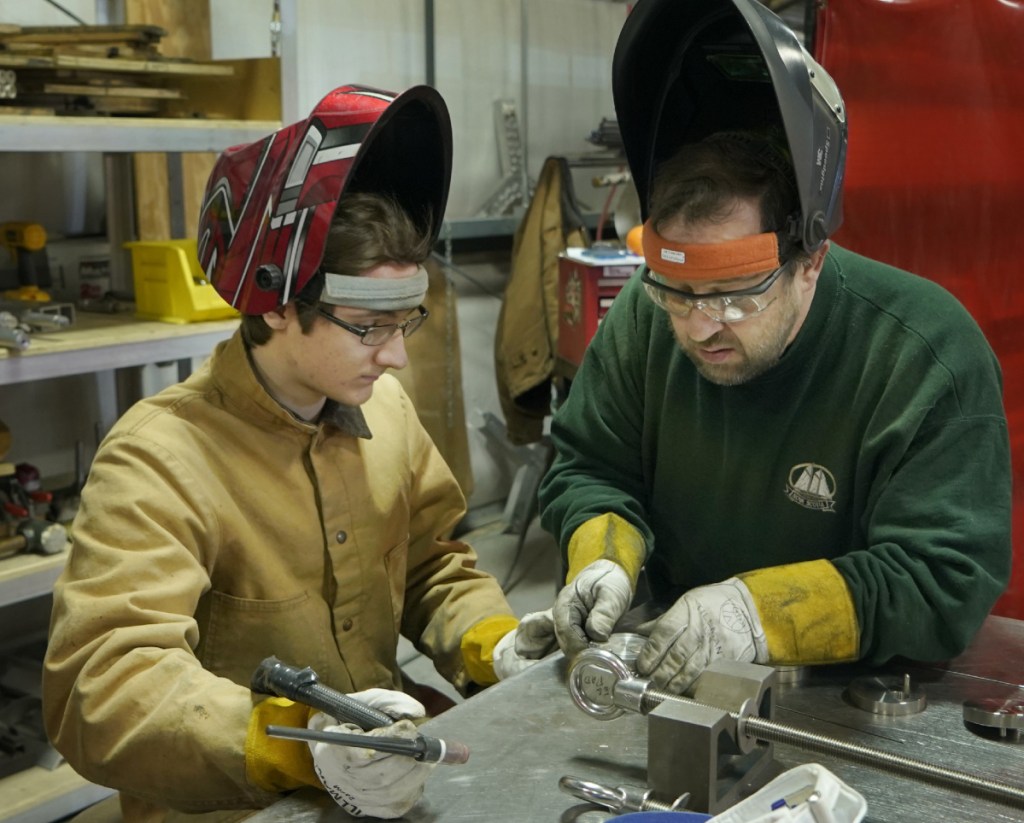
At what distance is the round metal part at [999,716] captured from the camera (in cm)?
132

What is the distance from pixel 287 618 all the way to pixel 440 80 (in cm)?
296

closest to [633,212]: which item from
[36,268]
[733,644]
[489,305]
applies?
[489,305]

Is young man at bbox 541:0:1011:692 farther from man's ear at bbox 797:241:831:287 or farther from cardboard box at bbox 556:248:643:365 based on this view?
cardboard box at bbox 556:248:643:365

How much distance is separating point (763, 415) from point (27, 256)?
1832 millimetres

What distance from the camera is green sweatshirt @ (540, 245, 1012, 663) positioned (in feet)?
4.68

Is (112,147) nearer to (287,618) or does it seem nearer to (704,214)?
(287,618)

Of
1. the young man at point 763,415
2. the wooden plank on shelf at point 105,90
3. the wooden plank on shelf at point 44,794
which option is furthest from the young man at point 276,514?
the wooden plank on shelf at point 44,794

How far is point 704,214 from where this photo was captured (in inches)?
58.1

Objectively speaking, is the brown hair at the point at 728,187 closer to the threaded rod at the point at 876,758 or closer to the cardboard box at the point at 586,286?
the threaded rod at the point at 876,758

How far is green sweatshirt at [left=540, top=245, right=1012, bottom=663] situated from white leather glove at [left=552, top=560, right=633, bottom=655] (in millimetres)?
156

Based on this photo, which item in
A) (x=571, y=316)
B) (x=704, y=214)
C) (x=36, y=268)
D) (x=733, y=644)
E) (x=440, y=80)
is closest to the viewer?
(x=733, y=644)

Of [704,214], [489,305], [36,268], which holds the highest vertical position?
[704,214]

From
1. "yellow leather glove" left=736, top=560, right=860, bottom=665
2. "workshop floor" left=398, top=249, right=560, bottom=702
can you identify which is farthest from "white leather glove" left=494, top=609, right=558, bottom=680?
"workshop floor" left=398, top=249, right=560, bottom=702

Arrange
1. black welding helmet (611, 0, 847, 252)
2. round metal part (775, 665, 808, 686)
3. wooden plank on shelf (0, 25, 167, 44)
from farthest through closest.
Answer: wooden plank on shelf (0, 25, 167, 44)
round metal part (775, 665, 808, 686)
black welding helmet (611, 0, 847, 252)
